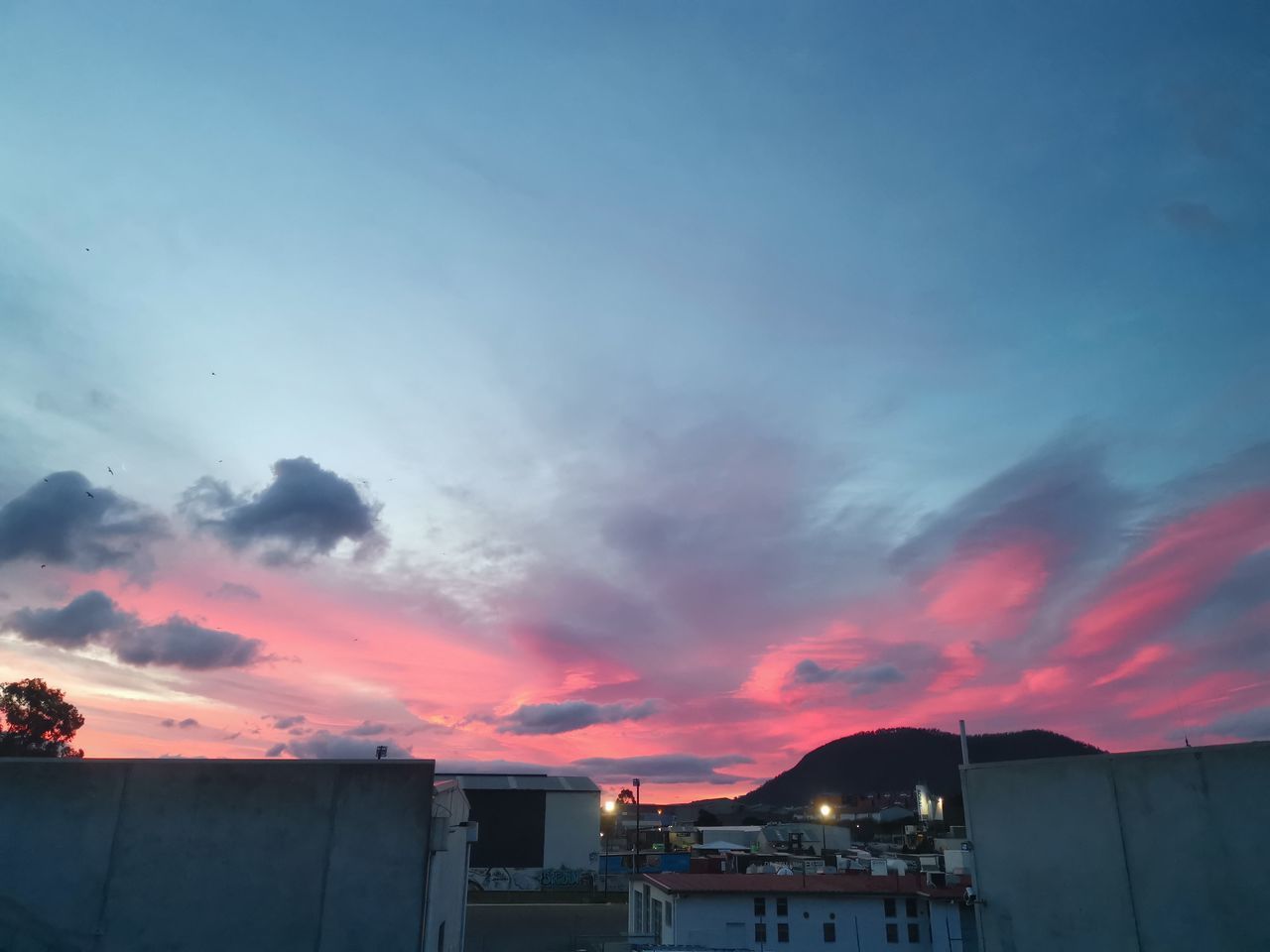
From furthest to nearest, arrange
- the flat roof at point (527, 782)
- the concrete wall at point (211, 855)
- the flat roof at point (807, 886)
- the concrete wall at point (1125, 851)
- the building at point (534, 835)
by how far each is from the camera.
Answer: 1. the flat roof at point (527, 782)
2. the building at point (534, 835)
3. the flat roof at point (807, 886)
4. the concrete wall at point (211, 855)
5. the concrete wall at point (1125, 851)

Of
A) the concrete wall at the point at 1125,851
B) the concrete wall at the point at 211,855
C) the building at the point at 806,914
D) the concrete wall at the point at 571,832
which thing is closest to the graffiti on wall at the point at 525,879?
the concrete wall at the point at 571,832

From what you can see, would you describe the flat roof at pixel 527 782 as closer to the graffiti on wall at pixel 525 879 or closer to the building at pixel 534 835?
the building at pixel 534 835

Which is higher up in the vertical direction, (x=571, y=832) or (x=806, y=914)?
(x=571, y=832)

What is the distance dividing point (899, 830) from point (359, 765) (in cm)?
12121

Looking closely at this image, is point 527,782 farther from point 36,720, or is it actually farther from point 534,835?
point 36,720

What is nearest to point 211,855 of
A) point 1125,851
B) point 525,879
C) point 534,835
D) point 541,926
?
point 1125,851

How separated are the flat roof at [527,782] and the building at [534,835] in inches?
3.9

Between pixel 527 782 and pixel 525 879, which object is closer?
pixel 525 879

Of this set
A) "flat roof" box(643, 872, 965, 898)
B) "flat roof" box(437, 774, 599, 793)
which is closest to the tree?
"flat roof" box(437, 774, 599, 793)

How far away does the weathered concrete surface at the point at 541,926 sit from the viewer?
131ft

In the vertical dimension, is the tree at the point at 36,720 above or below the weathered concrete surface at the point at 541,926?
above

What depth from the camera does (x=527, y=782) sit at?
7844 centimetres

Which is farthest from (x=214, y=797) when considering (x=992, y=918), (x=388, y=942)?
(x=992, y=918)

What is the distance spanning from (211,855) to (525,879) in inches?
2358
